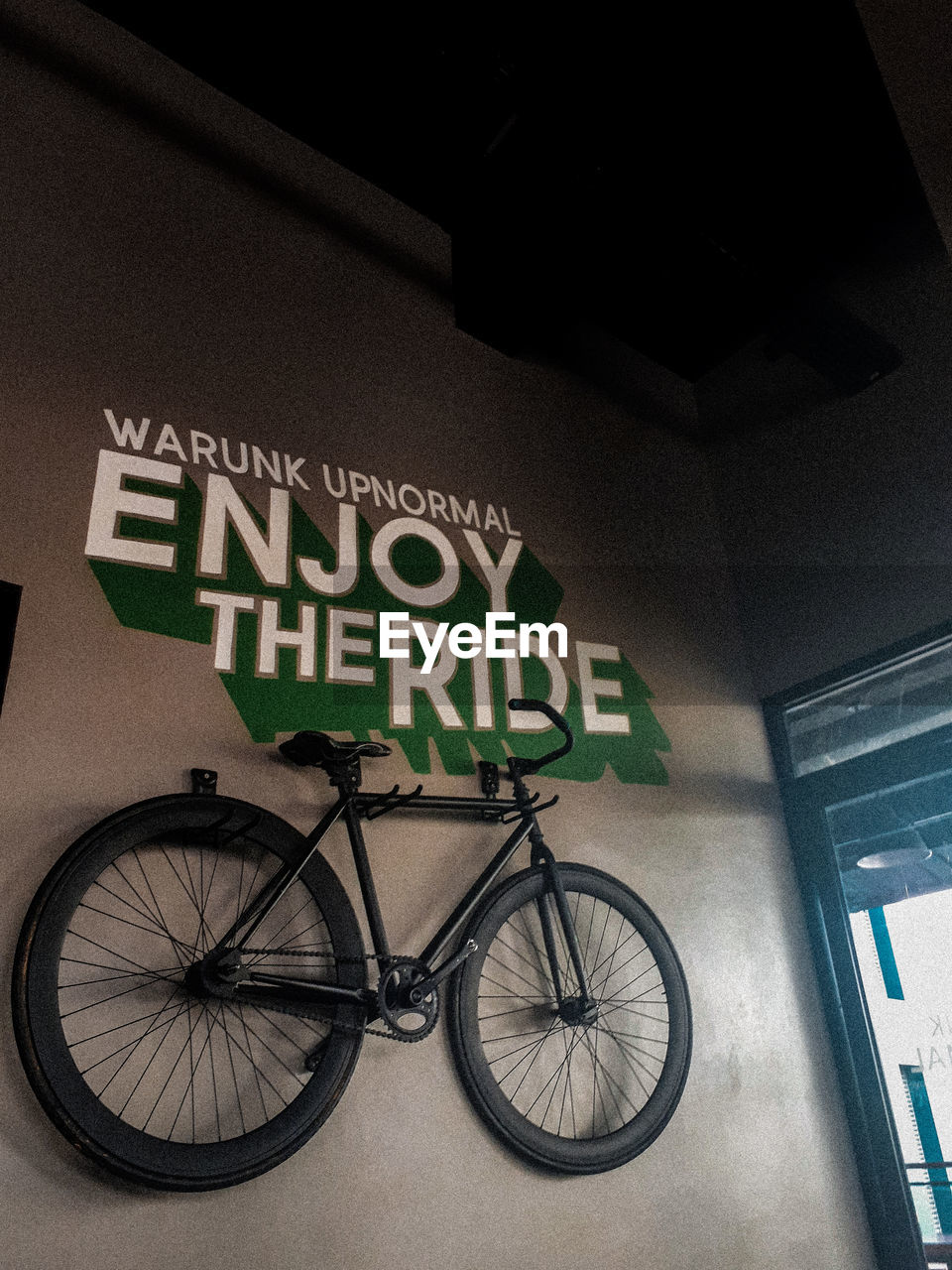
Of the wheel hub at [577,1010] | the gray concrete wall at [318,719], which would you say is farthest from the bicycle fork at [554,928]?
the gray concrete wall at [318,719]

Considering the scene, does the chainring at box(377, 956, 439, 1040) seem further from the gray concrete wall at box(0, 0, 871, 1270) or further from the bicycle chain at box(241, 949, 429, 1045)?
the gray concrete wall at box(0, 0, 871, 1270)

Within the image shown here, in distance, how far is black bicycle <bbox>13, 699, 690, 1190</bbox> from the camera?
1.94m

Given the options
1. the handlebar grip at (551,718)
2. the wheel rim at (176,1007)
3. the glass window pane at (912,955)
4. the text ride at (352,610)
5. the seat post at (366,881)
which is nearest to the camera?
the wheel rim at (176,1007)

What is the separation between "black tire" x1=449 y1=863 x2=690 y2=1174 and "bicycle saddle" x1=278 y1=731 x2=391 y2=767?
0.61 metres

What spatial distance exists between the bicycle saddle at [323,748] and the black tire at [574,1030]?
61 centimetres

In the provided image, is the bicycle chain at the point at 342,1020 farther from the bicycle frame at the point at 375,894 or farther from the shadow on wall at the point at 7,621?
the shadow on wall at the point at 7,621

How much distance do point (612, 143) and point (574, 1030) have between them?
301 cm

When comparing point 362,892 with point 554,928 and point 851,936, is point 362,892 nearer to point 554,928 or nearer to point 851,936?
point 554,928

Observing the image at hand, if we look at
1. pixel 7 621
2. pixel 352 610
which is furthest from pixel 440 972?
pixel 7 621

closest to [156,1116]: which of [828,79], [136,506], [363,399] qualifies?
[136,506]

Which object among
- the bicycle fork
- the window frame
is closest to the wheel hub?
the bicycle fork

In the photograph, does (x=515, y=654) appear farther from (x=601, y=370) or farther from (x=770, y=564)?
(x=601, y=370)

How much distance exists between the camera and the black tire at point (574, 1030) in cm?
239

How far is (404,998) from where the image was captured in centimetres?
218
